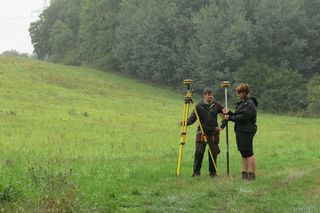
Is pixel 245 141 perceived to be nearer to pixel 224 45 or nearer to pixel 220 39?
pixel 224 45

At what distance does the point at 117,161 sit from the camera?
1689 cm

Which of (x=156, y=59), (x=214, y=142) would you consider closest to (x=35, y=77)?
(x=156, y=59)

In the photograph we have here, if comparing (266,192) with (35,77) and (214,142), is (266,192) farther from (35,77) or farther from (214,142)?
(35,77)

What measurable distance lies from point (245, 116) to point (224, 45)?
4864 cm

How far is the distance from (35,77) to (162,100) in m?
12.9

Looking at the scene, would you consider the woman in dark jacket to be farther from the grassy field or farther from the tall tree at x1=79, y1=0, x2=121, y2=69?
the tall tree at x1=79, y1=0, x2=121, y2=69

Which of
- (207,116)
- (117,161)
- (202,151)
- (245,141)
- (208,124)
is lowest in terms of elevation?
(117,161)

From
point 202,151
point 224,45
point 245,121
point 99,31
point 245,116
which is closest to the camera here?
point 245,116

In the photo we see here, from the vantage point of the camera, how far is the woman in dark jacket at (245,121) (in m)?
12.3

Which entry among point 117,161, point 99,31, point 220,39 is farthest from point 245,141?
point 99,31

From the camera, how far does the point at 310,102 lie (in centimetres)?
5444

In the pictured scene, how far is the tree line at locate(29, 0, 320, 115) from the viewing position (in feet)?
189

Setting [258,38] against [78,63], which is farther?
[78,63]

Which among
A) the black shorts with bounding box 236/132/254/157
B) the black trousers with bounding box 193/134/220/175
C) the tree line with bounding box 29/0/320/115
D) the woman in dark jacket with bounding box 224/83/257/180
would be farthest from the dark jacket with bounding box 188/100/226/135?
the tree line with bounding box 29/0/320/115
